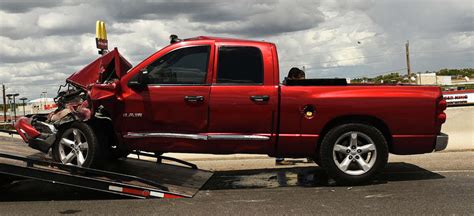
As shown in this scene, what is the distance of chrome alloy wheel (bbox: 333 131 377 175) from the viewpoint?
623 cm

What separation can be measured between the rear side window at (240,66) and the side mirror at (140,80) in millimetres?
924

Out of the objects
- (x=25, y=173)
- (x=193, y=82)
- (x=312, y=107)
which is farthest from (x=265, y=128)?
(x=25, y=173)

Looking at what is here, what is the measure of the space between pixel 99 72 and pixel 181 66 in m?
1.39

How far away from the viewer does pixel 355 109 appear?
620cm

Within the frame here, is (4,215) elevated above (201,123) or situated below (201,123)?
below

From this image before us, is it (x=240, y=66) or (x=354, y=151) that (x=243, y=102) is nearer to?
(x=240, y=66)

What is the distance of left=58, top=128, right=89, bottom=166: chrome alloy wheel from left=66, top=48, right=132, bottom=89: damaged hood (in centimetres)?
77

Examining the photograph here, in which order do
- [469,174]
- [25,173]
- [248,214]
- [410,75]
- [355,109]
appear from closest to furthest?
1. [248,214]
2. [25,173]
3. [355,109]
4. [469,174]
5. [410,75]

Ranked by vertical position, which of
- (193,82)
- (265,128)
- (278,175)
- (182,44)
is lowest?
(278,175)

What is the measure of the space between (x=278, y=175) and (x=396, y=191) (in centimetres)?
203

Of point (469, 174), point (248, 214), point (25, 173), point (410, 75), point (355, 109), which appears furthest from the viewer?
point (410, 75)

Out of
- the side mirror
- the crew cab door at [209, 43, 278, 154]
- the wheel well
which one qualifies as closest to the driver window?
the side mirror

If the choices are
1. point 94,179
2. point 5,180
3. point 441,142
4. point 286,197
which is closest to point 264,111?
point 286,197

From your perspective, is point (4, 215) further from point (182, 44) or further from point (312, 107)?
point (312, 107)
